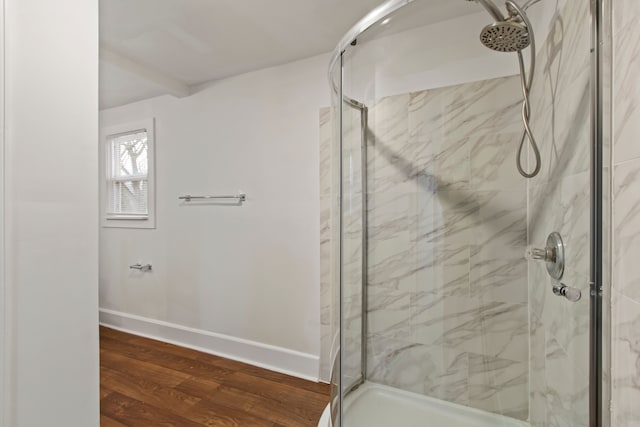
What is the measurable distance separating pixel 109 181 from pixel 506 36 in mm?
3661

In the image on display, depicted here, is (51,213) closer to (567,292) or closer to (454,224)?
(454,224)

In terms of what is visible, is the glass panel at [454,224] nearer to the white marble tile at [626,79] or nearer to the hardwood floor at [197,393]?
the white marble tile at [626,79]

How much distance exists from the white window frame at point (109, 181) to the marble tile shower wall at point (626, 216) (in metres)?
3.17

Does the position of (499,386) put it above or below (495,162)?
below

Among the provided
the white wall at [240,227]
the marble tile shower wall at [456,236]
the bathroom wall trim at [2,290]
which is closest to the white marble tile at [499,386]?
the marble tile shower wall at [456,236]

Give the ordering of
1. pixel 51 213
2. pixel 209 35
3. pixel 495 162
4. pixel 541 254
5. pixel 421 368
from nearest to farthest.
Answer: pixel 51 213
pixel 541 254
pixel 495 162
pixel 421 368
pixel 209 35

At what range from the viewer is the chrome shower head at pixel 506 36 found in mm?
1069

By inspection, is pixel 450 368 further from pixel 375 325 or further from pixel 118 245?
pixel 118 245

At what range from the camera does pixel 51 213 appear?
821 millimetres

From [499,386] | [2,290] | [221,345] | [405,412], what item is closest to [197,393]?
[221,345]

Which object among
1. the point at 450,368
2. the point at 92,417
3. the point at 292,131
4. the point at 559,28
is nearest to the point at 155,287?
the point at 292,131

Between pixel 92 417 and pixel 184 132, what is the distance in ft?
7.81

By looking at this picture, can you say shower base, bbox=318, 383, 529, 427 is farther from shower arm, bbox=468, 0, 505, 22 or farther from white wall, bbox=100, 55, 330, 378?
shower arm, bbox=468, 0, 505, 22

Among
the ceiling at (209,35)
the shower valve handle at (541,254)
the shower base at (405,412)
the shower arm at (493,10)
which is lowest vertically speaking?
the shower base at (405,412)
